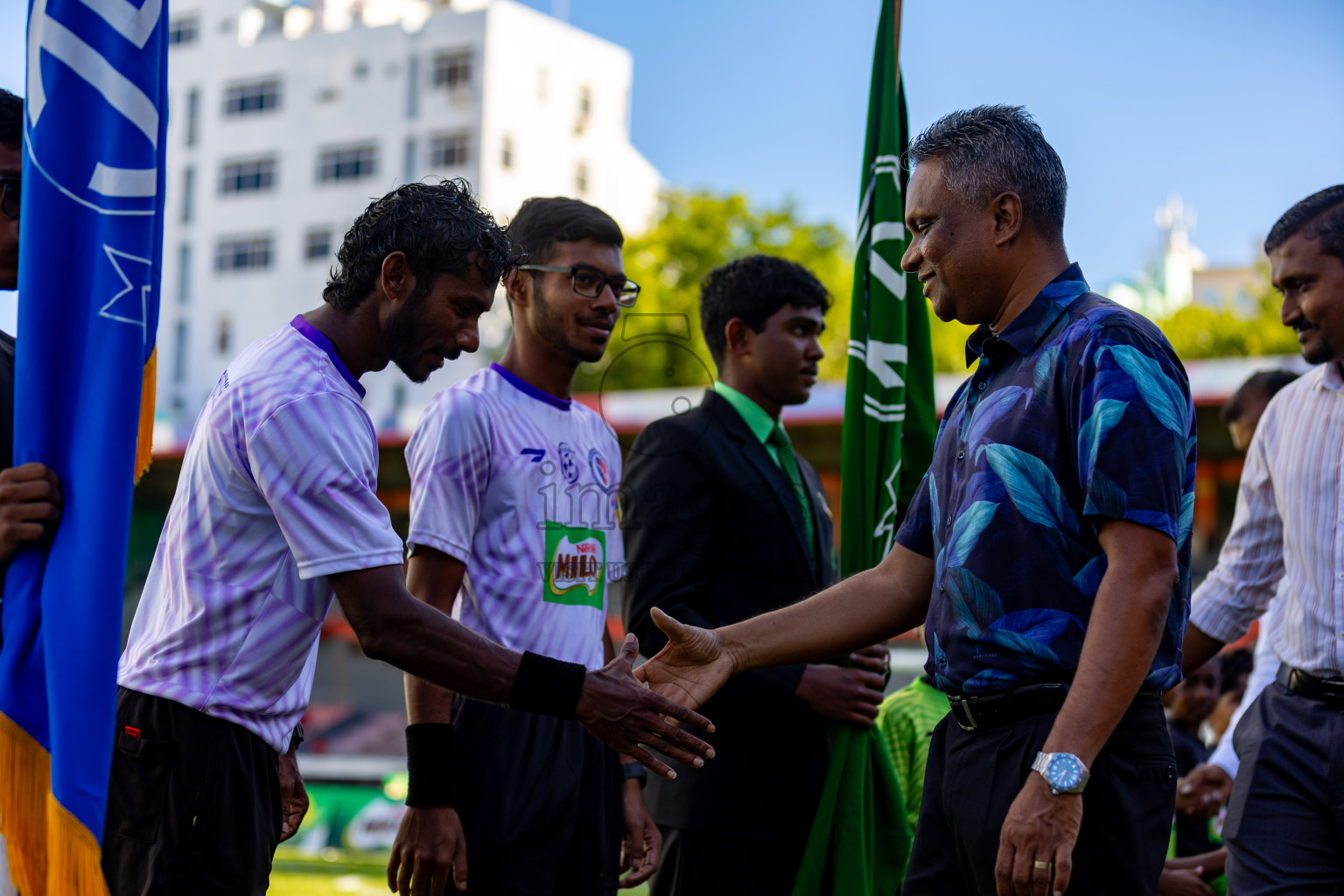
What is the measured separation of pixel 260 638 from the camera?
273cm

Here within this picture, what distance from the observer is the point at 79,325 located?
249 cm

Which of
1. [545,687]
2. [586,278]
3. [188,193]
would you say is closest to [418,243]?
[586,278]

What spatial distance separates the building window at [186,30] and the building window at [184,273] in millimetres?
8150

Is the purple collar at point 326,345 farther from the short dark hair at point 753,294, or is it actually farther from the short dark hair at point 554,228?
the short dark hair at point 753,294

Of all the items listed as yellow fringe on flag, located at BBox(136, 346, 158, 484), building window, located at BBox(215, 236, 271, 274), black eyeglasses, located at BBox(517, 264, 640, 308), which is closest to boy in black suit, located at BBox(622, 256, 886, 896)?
black eyeglasses, located at BBox(517, 264, 640, 308)

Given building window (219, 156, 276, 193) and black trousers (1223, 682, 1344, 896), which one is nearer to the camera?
black trousers (1223, 682, 1344, 896)

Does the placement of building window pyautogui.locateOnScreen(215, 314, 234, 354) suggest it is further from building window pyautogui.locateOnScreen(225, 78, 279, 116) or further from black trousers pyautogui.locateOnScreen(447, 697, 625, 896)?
black trousers pyautogui.locateOnScreen(447, 697, 625, 896)

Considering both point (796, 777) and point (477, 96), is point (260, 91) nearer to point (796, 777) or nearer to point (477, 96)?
point (477, 96)

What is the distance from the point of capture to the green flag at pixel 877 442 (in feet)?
12.4

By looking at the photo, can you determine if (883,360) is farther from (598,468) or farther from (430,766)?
(430,766)

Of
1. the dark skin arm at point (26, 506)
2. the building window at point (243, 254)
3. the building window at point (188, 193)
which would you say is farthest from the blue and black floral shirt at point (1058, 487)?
the building window at point (188, 193)

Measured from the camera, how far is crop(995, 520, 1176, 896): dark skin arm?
2.39 meters

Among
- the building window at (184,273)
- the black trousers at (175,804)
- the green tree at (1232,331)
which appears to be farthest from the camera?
the building window at (184,273)

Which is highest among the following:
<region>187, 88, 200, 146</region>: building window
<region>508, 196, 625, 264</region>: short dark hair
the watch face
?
<region>187, 88, 200, 146</region>: building window
